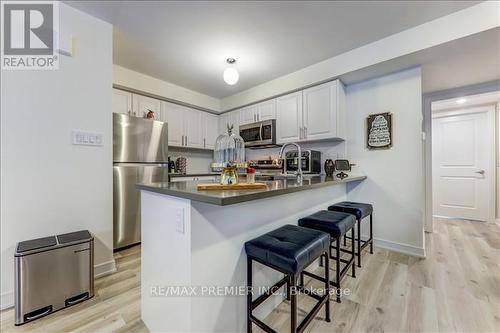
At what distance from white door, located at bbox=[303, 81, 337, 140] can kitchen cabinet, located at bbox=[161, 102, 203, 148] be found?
2102 millimetres

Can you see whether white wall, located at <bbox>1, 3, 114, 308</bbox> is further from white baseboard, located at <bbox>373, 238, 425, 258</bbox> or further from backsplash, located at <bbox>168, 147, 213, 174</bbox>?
white baseboard, located at <bbox>373, 238, 425, 258</bbox>

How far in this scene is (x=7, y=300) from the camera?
4.99 feet

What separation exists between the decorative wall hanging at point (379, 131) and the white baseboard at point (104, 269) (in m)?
3.37

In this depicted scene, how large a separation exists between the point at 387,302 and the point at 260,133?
8.93 feet

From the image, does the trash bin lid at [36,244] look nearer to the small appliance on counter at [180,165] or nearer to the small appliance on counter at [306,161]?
the small appliance on counter at [180,165]

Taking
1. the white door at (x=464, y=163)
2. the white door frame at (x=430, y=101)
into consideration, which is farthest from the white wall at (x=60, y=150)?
the white door at (x=464, y=163)

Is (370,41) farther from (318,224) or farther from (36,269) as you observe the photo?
(36,269)

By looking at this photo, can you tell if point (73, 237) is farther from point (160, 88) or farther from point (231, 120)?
point (231, 120)

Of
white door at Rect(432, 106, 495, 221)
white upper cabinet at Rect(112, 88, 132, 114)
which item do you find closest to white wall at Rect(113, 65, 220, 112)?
white upper cabinet at Rect(112, 88, 132, 114)

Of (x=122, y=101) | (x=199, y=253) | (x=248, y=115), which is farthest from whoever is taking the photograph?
(x=248, y=115)

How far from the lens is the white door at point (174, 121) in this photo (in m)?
3.54

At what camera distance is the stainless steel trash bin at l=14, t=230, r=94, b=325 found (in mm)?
1385

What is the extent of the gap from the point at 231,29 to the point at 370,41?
1.61 meters

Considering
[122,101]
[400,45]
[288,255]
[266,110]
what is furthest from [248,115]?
[288,255]
